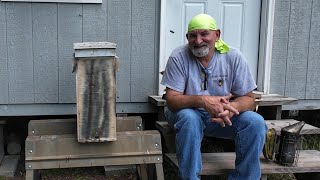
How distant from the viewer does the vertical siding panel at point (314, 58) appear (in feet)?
14.6

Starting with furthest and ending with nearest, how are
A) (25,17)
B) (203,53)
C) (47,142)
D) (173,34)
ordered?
(173,34), (25,17), (203,53), (47,142)

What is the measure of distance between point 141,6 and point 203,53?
122 cm

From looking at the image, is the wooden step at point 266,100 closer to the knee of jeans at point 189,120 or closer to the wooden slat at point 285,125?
the wooden slat at point 285,125

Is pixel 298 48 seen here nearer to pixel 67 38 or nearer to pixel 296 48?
pixel 296 48

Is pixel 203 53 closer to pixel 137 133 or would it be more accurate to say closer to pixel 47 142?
pixel 137 133

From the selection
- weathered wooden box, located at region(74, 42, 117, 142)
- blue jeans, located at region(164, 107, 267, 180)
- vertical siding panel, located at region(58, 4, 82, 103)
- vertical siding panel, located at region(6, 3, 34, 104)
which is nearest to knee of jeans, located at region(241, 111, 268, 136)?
blue jeans, located at region(164, 107, 267, 180)

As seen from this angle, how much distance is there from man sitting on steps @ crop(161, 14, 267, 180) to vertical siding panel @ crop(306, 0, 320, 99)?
165cm

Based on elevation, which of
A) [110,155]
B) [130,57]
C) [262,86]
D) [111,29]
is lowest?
[110,155]

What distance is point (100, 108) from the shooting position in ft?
9.27

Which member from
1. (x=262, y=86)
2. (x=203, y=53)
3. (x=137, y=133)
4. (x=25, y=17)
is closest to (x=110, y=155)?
(x=137, y=133)

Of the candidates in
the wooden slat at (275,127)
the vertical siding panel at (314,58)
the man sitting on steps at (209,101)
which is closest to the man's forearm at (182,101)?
the man sitting on steps at (209,101)

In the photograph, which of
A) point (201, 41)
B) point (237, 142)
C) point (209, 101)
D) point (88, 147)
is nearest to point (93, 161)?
point (88, 147)

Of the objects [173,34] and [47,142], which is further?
[173,34]

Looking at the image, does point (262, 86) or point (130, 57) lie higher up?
point (130, 57)
